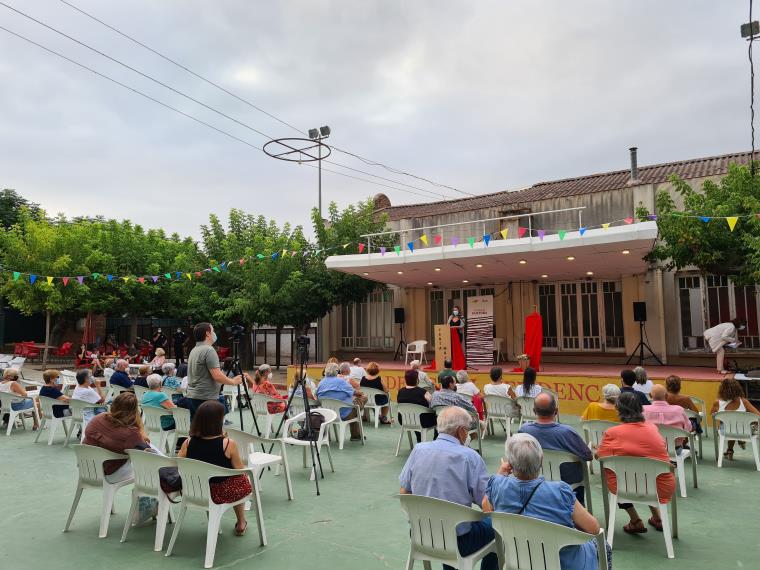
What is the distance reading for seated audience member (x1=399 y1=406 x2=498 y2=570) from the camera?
281 cm

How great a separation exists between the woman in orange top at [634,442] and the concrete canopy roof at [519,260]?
20.7 feet

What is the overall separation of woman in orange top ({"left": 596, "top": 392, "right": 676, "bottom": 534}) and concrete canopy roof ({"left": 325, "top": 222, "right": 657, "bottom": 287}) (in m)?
6.30

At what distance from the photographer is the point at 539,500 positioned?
2.57 metres

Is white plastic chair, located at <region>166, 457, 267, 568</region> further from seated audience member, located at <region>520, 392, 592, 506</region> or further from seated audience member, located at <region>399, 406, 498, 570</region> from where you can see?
seated audience member, located at <region>520, 392, 592, 506</region>

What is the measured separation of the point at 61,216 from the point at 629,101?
2159 cm

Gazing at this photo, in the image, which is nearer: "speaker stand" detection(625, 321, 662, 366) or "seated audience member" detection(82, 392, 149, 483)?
"seated audience member" detection(82, 392, 149, 483)

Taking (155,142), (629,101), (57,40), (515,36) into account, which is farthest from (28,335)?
(629,101)

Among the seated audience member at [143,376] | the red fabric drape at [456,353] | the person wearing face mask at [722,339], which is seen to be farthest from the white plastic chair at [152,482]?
the person wearing face mask at [722,339]

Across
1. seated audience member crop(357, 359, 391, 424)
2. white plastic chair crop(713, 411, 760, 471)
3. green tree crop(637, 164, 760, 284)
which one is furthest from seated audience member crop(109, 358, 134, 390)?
green tree crop(637, 164, 760, 284)

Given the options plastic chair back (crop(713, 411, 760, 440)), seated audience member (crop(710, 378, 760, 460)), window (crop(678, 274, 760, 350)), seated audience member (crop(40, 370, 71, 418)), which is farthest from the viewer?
window (crop(678, 274, 760, 350))

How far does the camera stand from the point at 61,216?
2191 centimetres

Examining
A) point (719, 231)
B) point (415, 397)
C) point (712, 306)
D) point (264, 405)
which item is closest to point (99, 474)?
point (264, 405)

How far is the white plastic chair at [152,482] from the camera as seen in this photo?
12.5ft

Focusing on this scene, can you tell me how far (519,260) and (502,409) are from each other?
17.0 feet
